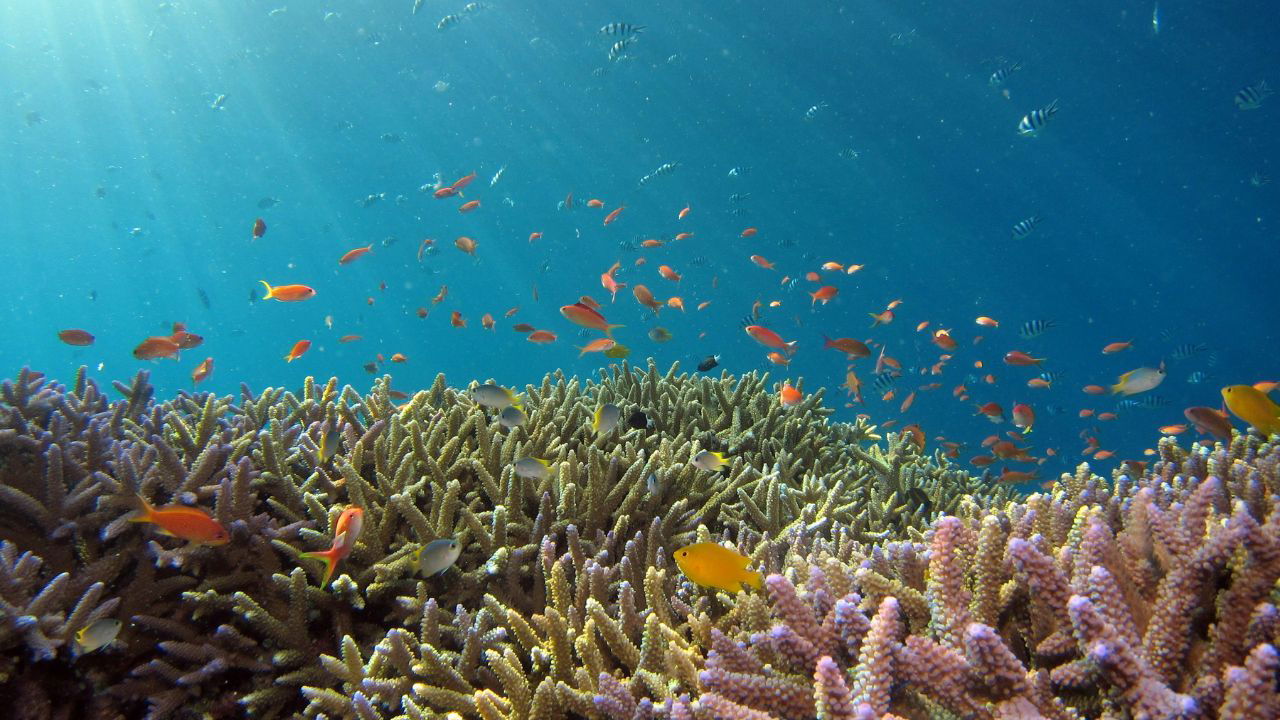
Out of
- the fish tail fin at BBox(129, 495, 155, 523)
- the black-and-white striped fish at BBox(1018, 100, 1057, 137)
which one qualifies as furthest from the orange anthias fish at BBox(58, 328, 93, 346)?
the black-and-white striped fish at BBox(1018, 100, 1057, 137)

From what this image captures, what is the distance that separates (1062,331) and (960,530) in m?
68.8

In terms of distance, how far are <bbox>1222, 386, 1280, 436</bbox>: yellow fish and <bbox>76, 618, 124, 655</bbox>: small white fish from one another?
19.5ft

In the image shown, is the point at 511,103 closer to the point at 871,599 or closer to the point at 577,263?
the point at 577,263

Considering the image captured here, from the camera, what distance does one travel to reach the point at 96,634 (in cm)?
259

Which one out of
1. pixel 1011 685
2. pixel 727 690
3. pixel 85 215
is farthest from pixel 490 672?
pixel 85 215

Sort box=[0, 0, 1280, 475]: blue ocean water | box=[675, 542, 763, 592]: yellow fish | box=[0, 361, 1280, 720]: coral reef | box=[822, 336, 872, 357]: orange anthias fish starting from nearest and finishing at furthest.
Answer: box=[0, 361, 1280, 720]: coral reef → box=[675, 542, 763, 592]: yellow fish → box=[822, 336, 872, 357]: orange anthias fish → box=[0, 0, 1280, 475]: blue ocean water

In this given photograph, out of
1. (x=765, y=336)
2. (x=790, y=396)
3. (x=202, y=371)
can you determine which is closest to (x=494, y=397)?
(x=790, y=396)

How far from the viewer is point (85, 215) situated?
7681cm

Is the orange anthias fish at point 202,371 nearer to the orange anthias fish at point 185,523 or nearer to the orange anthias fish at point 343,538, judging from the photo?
the orange anthias fish at point 185,523

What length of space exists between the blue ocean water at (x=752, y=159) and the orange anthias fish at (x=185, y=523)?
2537 centimetres

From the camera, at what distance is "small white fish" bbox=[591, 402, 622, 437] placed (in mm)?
4406

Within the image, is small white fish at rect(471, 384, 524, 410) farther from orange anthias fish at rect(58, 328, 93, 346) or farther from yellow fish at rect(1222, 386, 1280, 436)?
orange anthias fish at rect(58, 328, 93, 346)

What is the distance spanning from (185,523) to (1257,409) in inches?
229

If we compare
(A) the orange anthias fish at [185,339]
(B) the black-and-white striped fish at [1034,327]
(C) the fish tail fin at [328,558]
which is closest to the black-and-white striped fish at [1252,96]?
(B) the black-and-white striped fish at [1034,327]
